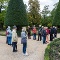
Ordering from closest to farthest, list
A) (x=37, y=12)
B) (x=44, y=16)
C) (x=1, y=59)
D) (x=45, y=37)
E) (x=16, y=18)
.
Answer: (x=1, y=59) < (x=45, y=37) < (x=16, y=18) < (x=37, y=12) < (x=44, y=16)

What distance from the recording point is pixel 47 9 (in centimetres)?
8688

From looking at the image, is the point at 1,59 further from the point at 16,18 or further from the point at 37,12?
the point at 37,12

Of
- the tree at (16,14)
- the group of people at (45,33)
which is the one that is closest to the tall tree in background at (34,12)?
the tree at (16,14)

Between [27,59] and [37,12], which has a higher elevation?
[37,12]

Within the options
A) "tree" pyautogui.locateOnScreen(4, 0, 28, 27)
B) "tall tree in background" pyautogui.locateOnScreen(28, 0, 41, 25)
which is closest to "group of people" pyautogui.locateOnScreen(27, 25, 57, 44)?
"tree" pyautogui.locateOnScreen(4, 0, 28, 27)

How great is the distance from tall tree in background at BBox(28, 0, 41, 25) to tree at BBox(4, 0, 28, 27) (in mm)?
29675

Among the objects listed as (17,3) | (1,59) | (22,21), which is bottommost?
(1,59)

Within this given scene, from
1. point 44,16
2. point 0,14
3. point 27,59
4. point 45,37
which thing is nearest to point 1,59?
point 27,59

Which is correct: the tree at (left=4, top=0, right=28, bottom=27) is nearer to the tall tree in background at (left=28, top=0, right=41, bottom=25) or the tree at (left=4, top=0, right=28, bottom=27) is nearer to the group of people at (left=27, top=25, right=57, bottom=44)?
the group of people at (left=27, top=25, right=57, bottom=44)

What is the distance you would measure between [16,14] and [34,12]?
3202 centimetres

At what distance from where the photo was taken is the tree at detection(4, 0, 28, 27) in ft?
112

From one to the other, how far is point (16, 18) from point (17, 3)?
6.76 ft

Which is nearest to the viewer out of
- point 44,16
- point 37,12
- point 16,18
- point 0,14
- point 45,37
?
point 45,37

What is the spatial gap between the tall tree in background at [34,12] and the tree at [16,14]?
97.4 feet
